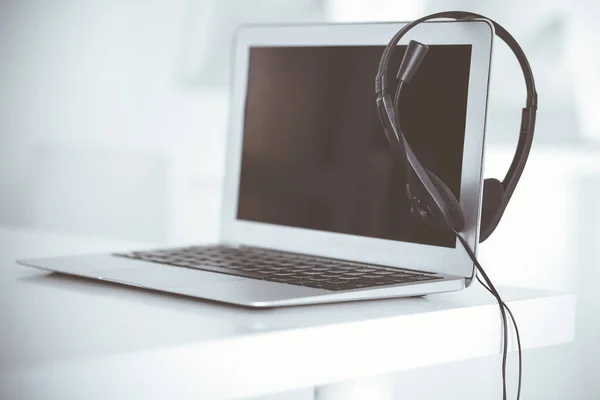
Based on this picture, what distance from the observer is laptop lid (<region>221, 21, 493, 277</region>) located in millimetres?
800

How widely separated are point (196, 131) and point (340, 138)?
889 mm

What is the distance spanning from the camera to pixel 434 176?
0.76m

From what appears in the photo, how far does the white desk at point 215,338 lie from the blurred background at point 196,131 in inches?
17.5

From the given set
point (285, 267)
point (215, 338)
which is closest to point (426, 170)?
point (285, 267)

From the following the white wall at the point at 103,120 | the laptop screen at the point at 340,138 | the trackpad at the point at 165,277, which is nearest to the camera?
the trackpad at the point at 165,277

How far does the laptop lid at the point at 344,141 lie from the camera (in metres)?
0.80

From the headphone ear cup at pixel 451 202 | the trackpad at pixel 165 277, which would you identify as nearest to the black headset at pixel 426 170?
the headphone ear cup at pixel 451 202

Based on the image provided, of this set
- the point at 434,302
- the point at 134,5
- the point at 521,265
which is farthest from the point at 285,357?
the point at 134,5

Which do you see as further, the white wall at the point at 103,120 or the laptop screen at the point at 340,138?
the white wall at the point at 103,120

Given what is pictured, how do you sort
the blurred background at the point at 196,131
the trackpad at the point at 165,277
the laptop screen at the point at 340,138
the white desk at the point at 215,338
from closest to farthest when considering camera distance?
the white desk at the point at 215,338
the trackpad at the point at 165,277
the laptop screen at the point at 340,138
the blurred background at the point at 196,131

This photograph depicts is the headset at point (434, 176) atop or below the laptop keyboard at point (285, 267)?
atop

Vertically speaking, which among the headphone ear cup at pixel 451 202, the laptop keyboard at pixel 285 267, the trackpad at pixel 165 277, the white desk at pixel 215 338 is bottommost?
the white desk at pixel 215 338

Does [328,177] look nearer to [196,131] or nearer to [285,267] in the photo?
[285,267]

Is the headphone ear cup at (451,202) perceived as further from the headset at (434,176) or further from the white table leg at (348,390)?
the white table leg at (348,390)
